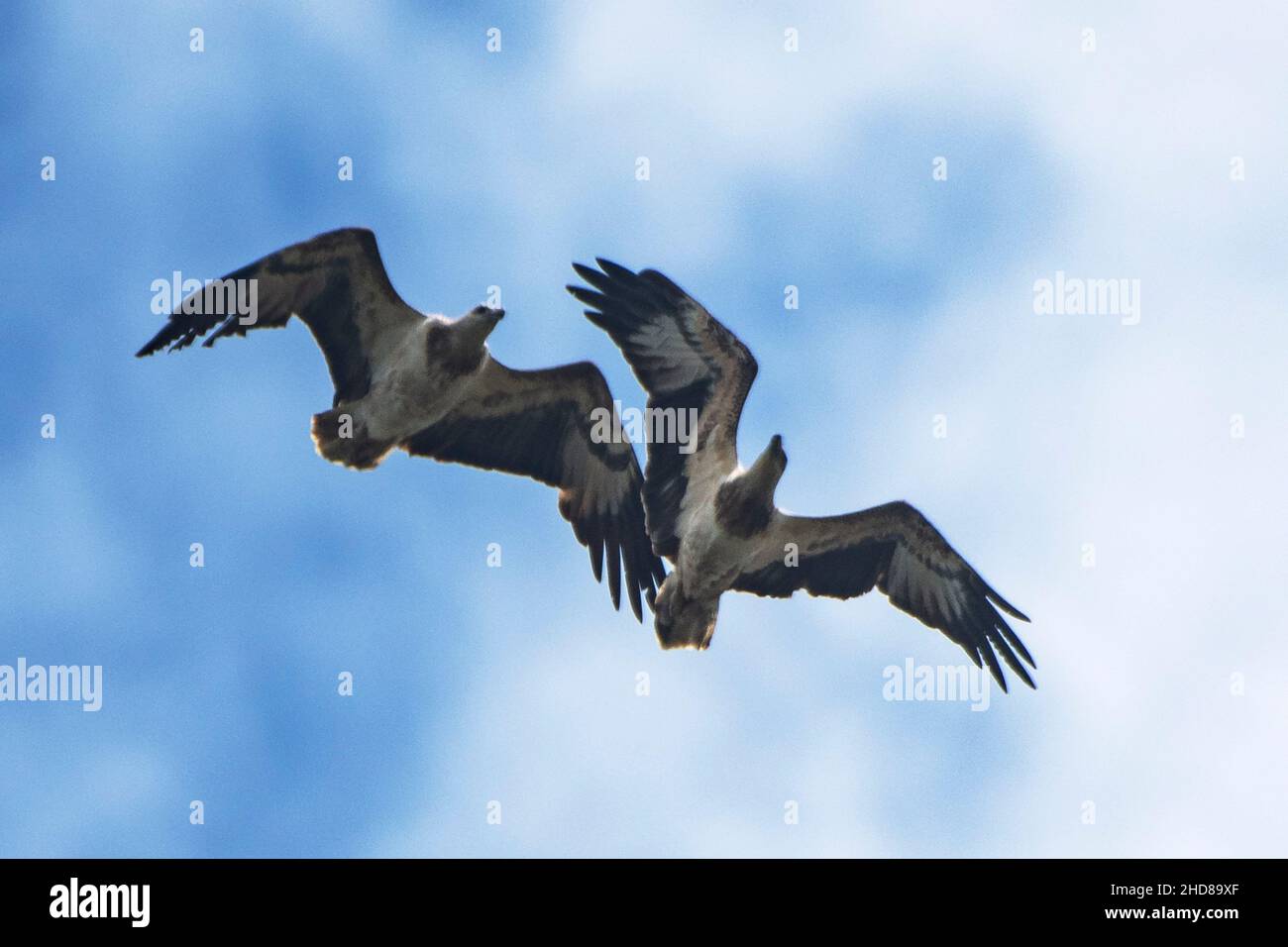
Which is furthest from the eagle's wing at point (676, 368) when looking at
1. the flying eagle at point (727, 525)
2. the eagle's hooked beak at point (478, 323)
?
the eagle's hooked beak at point (478, 323)

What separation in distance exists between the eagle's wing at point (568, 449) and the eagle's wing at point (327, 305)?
0.89m

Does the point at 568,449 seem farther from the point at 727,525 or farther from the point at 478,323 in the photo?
the point at 727,525

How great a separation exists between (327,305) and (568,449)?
2.59 meters

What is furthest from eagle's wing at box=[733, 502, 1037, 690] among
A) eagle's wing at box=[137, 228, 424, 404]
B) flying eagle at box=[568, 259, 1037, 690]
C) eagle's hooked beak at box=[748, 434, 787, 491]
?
eagle's wing at box=[137, 228, 424, 404]

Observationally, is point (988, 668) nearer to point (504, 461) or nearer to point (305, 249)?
point (504, 461)

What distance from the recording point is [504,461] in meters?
15.6

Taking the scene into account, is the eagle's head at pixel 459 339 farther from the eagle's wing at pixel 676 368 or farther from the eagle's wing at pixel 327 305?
the eagle's wing at pixel 676 368

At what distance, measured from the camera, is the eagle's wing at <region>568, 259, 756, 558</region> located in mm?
14133

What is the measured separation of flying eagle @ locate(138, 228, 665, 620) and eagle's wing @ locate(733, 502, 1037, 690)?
1.57m

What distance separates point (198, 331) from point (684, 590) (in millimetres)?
4606

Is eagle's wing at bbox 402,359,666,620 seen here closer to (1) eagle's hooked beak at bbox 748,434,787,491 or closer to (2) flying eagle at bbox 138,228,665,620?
(2) flying eagle at bbox 138,228,665,620

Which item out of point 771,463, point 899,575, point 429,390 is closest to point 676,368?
point 771,463
